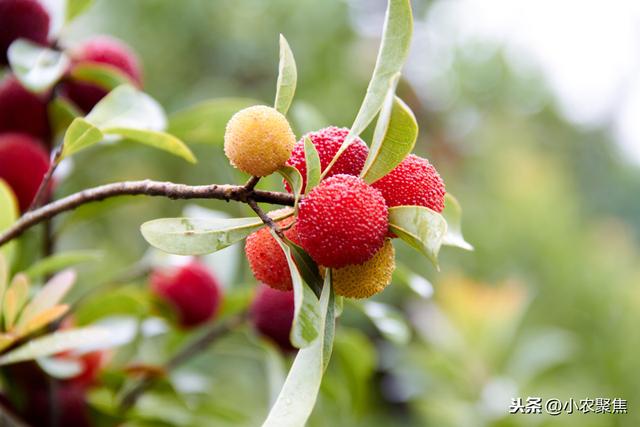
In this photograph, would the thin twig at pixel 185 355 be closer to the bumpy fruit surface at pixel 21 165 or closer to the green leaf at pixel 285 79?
the bumpy fruit surface at pixel 21 165

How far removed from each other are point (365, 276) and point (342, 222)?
0.04 m

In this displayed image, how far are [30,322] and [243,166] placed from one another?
236mm

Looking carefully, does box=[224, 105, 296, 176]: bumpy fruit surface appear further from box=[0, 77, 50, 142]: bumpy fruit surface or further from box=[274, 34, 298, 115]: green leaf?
box=[0, 77, 50, 142]: bumpy fruit surface

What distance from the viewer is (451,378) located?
129 centimetres

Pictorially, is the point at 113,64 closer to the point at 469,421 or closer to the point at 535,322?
the point at 469,421

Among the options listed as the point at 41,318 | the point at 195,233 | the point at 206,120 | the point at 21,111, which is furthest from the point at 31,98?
the point at 195,233

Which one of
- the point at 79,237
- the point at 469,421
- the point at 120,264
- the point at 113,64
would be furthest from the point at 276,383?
the point at 79,237

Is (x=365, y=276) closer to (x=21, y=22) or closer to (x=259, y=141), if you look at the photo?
(x=259, y=141)

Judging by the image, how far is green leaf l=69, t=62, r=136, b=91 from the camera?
64cm

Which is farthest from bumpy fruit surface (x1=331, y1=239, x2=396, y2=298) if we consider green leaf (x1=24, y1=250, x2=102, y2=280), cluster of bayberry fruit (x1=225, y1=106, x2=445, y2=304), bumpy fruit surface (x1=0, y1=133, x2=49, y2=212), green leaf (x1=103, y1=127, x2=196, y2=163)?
bumpy fruit surface (x1=0, y1=133, x2=49, y2=212)

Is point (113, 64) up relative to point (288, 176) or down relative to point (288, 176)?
up

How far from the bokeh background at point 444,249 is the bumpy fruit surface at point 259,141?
0.23 m

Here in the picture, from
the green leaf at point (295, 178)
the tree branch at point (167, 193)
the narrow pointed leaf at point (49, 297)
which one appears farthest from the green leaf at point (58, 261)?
the green leaf at point (295, 178)

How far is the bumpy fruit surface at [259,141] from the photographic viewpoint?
348 millimetres
